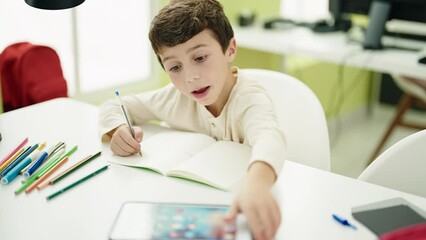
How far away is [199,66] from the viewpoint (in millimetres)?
1120

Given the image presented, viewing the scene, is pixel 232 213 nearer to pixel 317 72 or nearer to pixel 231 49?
pixel 231 49

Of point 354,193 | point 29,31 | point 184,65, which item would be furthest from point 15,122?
point 354,193

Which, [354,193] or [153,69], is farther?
[153,69]

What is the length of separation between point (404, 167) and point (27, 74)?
106cm

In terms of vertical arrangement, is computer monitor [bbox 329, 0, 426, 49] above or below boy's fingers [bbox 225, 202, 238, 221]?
below

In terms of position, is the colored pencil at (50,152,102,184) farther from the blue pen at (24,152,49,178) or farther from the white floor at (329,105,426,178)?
the white floor at (329,105,426,178)

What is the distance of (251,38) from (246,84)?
1.29 m

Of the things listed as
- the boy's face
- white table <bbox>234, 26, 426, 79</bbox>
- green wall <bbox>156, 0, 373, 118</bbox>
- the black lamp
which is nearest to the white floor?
green wall <bbox>156, 0, 373, 118</bbox>

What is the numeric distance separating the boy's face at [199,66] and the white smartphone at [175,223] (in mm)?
352

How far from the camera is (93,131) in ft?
4.31

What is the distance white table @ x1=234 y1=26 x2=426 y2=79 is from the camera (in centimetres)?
210

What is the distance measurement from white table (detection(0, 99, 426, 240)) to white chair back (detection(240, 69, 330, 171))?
25 cm

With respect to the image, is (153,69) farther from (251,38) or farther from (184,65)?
(184,65)

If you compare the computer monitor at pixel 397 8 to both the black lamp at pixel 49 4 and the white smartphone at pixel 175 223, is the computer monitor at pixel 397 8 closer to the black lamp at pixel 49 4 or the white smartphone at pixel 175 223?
the black lamp at pixel 49 4
